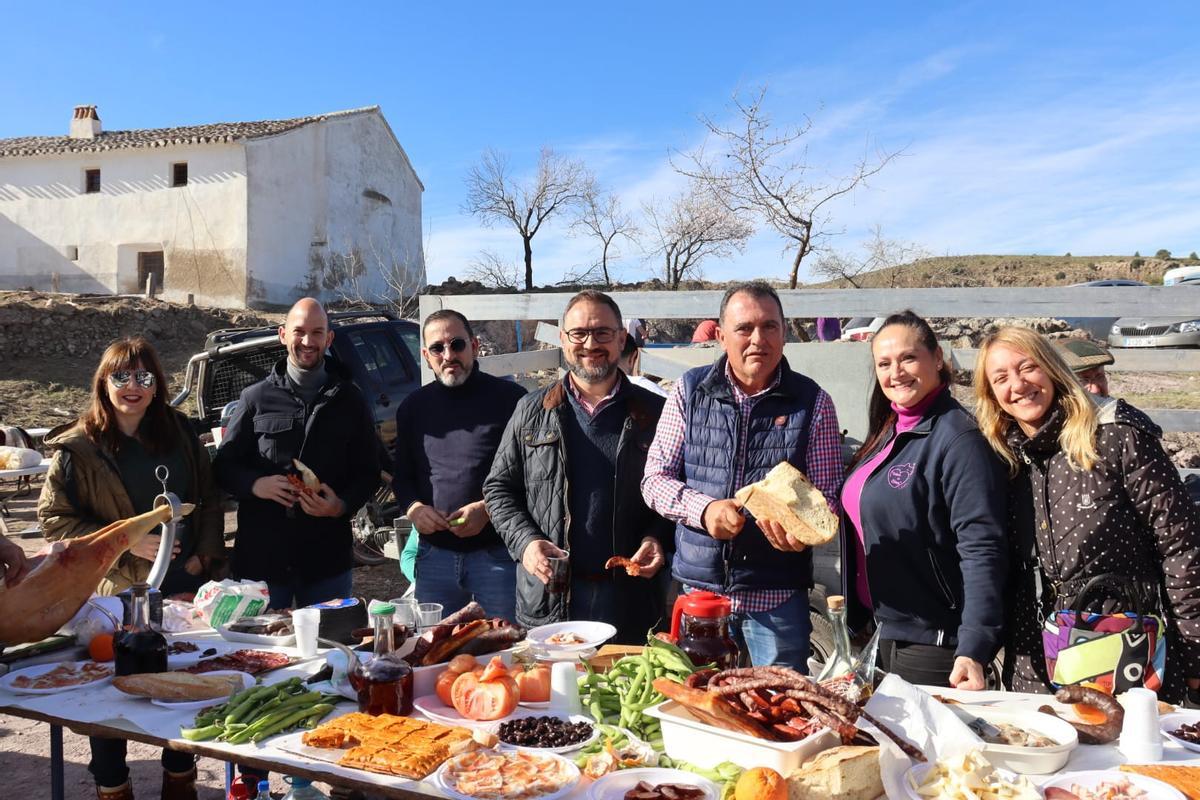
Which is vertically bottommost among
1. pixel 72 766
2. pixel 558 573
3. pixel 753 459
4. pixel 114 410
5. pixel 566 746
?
pixel 72 766

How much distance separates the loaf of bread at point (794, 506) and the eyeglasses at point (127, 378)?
2654mm

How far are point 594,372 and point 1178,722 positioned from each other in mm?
2213

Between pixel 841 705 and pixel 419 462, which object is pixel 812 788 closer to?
pixel 841 705

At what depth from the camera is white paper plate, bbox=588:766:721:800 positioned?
6.49 feet

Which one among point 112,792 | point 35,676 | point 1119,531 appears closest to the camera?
point 1119,531

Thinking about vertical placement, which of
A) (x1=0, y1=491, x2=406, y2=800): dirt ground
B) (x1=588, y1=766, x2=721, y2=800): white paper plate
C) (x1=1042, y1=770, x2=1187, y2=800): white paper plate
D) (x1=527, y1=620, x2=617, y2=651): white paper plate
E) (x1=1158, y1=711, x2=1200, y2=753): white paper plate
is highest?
(x1=1042, y1=770, x2=1187, y2=800): white paper plate

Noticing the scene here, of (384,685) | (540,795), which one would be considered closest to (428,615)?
(384,685)

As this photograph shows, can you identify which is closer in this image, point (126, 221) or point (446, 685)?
point (446, 685)

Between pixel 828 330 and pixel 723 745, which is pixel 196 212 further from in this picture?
pixel 723 745

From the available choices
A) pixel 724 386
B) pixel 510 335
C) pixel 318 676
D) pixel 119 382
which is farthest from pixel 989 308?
pixel 510 335

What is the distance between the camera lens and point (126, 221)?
28625 millimetres

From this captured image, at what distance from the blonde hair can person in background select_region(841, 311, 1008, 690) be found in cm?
6

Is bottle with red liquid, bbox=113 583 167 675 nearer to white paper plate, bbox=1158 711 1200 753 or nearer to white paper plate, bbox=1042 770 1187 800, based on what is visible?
white paper plate, bbox=1042 770 1187 800

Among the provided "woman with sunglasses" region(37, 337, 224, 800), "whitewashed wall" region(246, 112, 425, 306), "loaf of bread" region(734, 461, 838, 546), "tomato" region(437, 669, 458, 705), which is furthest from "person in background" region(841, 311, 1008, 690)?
"whitewashed wall" region(246, 112, 425, 306)
